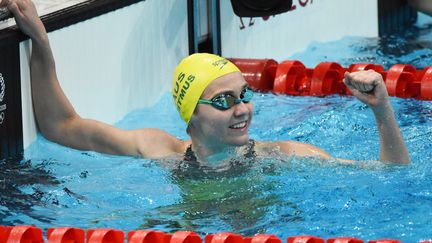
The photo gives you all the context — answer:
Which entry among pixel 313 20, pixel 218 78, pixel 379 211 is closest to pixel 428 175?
A: pixel 379 211

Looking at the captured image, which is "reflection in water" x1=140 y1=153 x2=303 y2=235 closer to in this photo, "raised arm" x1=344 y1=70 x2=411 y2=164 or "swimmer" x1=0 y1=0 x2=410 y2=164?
"swimmer" x1=0 y1=0 x2=410 y2=164

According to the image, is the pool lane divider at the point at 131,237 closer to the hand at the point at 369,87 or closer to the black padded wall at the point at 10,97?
the hand at the point at 369,87

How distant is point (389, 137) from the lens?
398 cm

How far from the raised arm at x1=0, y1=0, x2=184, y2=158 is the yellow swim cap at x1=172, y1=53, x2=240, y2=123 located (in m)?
0.24

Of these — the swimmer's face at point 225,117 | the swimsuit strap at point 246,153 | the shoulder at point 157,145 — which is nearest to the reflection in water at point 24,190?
the shoulder at point 157,145

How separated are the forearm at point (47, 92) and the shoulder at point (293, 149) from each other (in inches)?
34.1

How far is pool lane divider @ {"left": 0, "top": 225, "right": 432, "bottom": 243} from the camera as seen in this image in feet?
11.1

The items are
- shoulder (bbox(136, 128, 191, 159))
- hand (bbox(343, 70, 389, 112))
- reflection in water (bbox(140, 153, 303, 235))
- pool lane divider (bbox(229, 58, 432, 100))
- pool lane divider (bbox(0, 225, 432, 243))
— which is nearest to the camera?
pool lane divider (bbox(0, 225, 432, 243))

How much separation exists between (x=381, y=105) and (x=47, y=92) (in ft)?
5.18

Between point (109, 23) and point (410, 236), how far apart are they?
91.2 inches

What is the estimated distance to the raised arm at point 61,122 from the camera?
14.8 ft

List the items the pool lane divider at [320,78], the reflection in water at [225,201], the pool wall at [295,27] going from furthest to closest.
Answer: the pool wall at [295,27] → the pool lane divider at [320,78] → the reflection in water at [225,201]

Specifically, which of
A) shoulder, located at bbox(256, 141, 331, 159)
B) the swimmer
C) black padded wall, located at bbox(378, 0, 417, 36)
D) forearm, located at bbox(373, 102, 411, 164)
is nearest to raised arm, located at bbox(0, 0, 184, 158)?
the swimmer

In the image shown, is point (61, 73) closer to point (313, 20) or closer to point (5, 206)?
point (5, 206)
